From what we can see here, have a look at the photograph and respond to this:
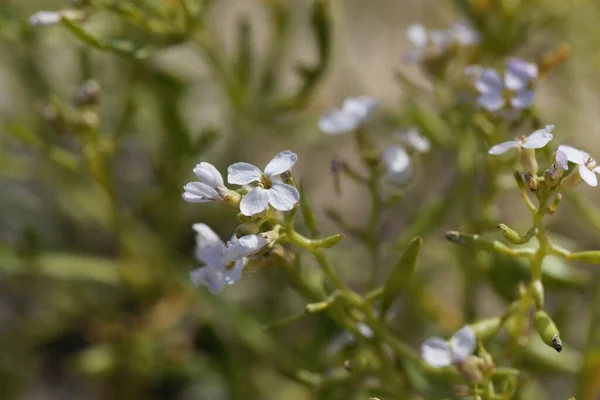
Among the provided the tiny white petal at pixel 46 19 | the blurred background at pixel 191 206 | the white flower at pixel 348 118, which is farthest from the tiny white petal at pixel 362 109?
the tiny white petal at pixel 46 19

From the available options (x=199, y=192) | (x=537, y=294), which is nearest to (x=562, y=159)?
(x=537, y=294)

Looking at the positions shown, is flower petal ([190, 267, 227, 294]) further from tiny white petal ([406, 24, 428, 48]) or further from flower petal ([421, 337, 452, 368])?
tiny white petal ([406, 24, 428, 48])

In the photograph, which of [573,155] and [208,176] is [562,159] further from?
[208,176]

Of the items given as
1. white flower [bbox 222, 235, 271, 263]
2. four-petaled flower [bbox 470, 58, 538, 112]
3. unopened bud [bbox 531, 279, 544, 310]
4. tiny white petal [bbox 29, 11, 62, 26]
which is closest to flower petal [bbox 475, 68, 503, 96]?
four-petaled flower [bbox 470, 58, 538, 112]

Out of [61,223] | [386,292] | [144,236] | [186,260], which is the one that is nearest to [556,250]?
[386,292]

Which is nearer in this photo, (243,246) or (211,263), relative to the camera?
(243,246)

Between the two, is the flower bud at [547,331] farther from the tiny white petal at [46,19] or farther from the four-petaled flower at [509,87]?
the tiny white petal at [46,19]
